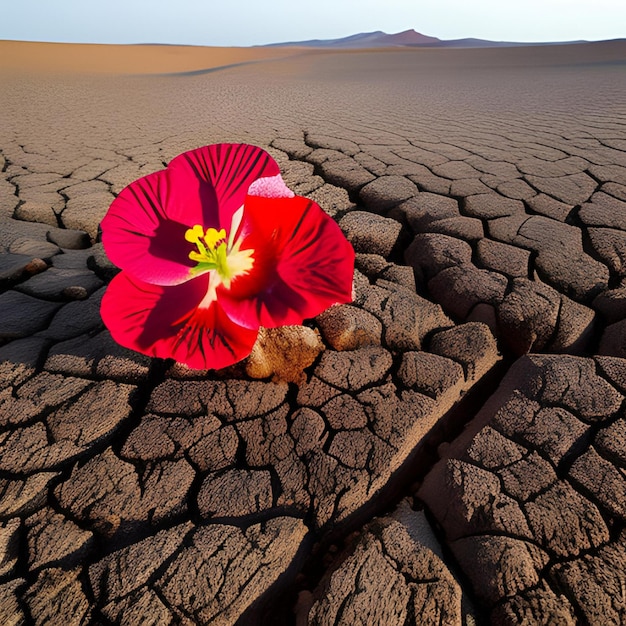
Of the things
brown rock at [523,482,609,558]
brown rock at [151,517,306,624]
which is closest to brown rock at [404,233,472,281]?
brown rock at [523,482,609,558]

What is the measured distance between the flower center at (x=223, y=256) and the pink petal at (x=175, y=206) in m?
0.02

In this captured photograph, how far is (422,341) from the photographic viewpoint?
1.18 metres

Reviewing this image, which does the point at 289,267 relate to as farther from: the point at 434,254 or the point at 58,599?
the point at 434,254

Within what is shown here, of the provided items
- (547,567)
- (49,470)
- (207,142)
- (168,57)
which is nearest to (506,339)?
(547,567)

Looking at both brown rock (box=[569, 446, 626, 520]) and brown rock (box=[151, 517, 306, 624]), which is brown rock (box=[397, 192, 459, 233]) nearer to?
brown rock (box=[569, 446, 626, 520])

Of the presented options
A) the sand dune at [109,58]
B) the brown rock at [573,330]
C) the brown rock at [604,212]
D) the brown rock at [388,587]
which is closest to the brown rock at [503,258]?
the brown rock at [573,330]

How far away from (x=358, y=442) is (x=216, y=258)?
1.49ft

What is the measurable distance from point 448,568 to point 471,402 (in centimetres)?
41

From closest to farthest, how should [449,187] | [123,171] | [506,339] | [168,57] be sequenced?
1. [506,339]
2. [449,187]
3. [123,171]
4. [168,57]

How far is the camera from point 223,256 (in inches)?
32.9

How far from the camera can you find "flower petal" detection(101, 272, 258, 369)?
811mm

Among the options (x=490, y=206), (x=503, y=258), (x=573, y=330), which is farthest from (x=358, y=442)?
(x=490, y=206)

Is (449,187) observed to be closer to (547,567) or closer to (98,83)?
(547,567)

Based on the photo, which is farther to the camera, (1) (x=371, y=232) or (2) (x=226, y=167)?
(1) (x=371, y=232)
